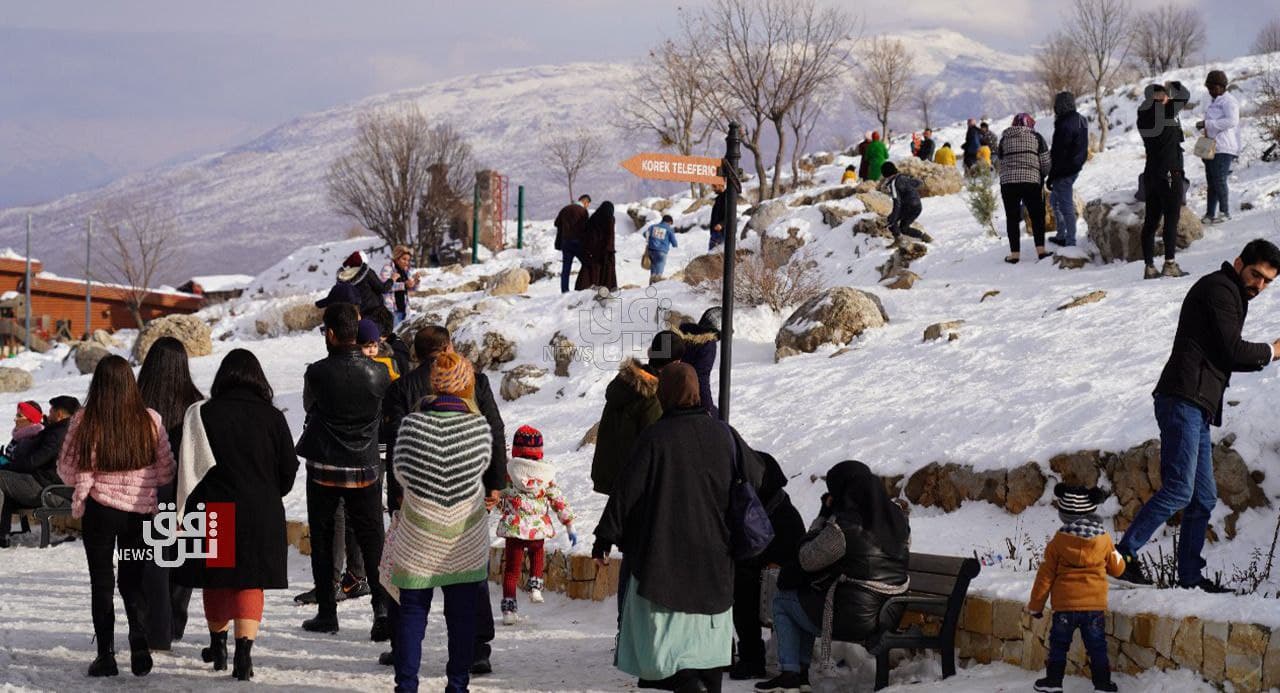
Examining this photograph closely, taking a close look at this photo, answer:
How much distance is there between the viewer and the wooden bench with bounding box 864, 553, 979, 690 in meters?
6.26

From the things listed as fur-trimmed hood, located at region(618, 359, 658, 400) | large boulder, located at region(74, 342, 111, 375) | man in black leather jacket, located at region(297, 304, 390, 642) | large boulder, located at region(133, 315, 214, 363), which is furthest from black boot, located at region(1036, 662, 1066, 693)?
large boulder, located at region(74, 342, 111, 375)

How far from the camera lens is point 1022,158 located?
15.2m

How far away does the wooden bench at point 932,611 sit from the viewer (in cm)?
626

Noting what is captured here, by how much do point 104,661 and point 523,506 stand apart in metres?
2.82

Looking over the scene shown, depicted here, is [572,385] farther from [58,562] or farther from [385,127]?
[385,127]

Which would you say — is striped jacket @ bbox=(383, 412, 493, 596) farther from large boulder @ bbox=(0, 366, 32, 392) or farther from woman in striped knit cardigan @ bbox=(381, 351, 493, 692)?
large boulder @ bbox=(0, 366, 32, 392)

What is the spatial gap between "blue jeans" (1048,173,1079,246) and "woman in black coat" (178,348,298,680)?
11582 mm

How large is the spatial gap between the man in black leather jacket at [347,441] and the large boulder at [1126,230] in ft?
33.5

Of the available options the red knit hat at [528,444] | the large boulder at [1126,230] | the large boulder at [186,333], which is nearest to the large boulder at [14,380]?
the large boulder at [186,333]

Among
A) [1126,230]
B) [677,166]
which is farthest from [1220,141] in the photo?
[677,166]

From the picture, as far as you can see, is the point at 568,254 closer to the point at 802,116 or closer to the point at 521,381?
the point at 521,381

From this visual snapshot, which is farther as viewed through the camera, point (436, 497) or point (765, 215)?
point (765, 215)

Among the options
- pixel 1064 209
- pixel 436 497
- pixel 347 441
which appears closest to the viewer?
pixel 436 497

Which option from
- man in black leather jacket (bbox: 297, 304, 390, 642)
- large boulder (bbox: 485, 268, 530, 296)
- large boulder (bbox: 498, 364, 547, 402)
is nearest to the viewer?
man in black leather jacket (bbox: 297, 304, 390, 642)
